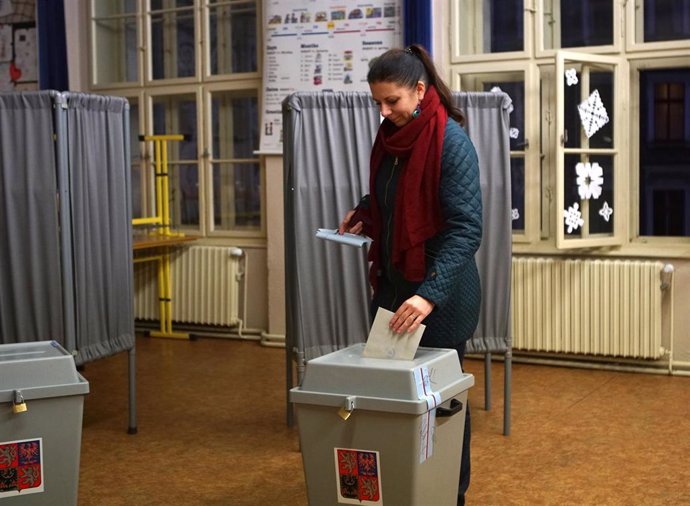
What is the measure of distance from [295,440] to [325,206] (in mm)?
988

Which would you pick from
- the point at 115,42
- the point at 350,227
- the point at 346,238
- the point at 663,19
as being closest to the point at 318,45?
the point at 115,42

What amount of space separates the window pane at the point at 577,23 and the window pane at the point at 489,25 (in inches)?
7.5

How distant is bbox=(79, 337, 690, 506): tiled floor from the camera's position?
3355 millimetres

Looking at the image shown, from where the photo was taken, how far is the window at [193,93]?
649 centimetres

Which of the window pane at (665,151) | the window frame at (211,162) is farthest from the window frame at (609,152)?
the window frame at (211,162)

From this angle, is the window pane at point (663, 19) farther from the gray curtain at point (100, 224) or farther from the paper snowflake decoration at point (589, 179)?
the gray curtain at point (100, 224)

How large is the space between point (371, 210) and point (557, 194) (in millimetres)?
2663

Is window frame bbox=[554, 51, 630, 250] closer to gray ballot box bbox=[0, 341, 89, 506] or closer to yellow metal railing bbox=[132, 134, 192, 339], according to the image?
yellow metal railing bbox=[132, 134, 192, 339]

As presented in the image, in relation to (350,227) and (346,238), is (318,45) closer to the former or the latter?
(350,227)

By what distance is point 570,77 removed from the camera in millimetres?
5254

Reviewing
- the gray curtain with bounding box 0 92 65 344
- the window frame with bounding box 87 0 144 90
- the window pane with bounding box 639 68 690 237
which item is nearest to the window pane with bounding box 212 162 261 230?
the window frame with bounding box 87 0 144 90

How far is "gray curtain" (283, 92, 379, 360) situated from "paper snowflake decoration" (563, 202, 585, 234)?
5.82 feet

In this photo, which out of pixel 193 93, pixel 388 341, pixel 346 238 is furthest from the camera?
pixel 193 93

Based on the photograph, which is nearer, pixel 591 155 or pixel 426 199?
pixel 426 199
